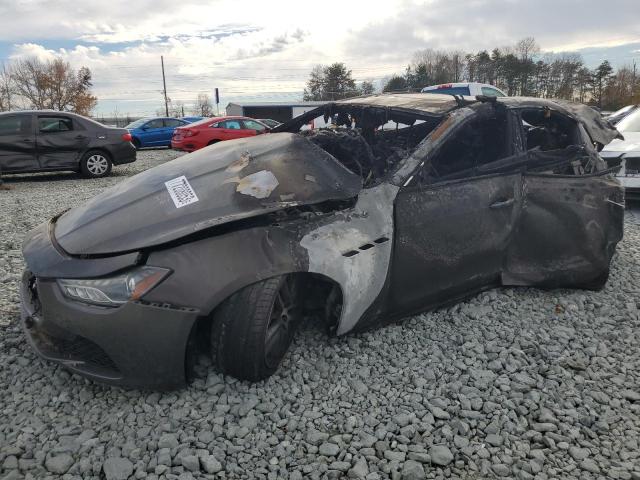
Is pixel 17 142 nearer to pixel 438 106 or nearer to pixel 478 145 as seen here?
pixel 438 106

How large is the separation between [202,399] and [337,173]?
1.44 meters

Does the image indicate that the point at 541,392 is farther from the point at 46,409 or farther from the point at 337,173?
the point at 46,409

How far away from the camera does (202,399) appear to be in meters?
2.50

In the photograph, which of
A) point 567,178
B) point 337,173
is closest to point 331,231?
point 337,173

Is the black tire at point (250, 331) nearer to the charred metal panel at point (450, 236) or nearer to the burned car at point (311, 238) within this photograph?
the burned car at point (311, 238)

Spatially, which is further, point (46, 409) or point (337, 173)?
point (337, 173)

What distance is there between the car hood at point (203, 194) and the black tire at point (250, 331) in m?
0.39

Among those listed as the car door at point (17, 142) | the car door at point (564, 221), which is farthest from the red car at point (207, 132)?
the car door at point (564, 221)

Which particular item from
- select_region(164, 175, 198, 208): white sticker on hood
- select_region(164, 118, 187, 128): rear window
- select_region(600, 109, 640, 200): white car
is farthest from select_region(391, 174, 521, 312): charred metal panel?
select_region(164, 118, 187, 128): rear window

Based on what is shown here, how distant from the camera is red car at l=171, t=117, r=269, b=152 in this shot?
14.7 m

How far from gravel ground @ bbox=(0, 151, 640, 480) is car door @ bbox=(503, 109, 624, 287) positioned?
0.42 metres

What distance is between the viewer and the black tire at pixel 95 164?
32.5ft

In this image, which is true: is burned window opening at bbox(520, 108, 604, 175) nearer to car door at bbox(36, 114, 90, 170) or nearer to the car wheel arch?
the car wheel arch

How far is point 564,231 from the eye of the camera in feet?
11.7
